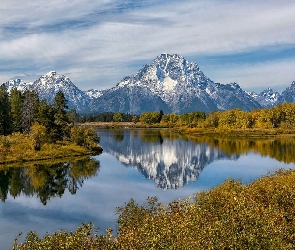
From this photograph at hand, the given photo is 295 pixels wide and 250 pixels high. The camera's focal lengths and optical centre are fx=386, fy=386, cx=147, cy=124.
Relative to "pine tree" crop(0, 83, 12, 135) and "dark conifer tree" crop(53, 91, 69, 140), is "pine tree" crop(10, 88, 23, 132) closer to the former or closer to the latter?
"pine tree" crop(0, 83, 12, 135)

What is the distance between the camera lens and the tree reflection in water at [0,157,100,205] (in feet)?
231

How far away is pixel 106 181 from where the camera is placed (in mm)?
80688

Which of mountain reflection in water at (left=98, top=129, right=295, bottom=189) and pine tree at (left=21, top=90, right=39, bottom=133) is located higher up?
pine tree at (left=21, top=90, right=39, bottom=133)

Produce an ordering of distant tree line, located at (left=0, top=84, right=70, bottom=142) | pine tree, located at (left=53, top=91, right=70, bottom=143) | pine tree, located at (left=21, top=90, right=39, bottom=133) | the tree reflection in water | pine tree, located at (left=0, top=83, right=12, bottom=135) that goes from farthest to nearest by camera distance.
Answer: pine tree, located at (left=21, top=90, right=39, bottom=133) < pine tree, located at (left=0, top=83, right=12, bottom=135) < pine tree, located at (left=53, top=91, right=70, bottom=143) < distant tree line, located at (left=0, top=84, right=70, bottom=142) < the tree reflection in water

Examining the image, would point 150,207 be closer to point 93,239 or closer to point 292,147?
point 93,239

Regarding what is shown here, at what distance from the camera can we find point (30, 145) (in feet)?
357

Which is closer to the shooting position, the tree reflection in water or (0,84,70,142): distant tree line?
the tree reflection in water

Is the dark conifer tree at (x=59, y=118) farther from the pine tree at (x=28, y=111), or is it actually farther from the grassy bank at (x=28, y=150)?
the pine tree at (x=28, y=111)

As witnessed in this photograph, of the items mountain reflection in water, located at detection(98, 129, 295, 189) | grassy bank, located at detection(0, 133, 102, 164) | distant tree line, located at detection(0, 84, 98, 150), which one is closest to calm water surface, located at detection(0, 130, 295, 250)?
mountain reflection in water, located at detection(98, 129, 295, 189)

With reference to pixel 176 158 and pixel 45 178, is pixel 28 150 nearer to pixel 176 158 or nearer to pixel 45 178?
pixel 45 178

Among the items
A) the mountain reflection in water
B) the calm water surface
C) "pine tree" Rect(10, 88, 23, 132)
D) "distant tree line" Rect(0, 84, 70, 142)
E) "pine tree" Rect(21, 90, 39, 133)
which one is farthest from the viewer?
"pine tree" Rect(10, 88, 23, 132)

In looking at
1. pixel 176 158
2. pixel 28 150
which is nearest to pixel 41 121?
pixel 28 150

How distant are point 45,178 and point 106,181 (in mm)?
12653

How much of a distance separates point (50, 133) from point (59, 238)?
9957 centimetres
